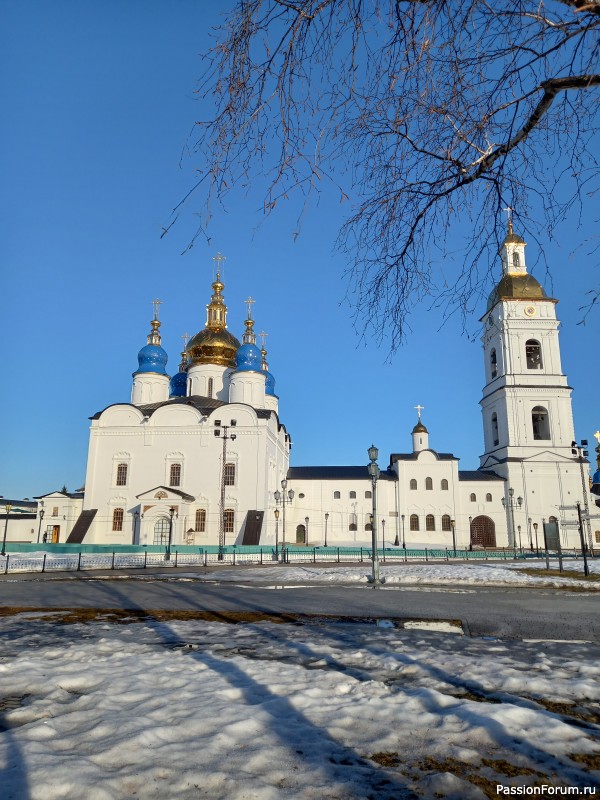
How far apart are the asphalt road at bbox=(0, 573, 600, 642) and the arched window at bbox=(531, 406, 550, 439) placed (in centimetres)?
3985

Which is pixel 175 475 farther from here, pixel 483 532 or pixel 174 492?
pixel 483 532

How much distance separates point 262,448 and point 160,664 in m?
37.3

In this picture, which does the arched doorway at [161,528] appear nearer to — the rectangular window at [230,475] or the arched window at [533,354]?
the rectangular window at [230,475]

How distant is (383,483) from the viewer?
51562 millimetres

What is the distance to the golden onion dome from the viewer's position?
50.0 meters

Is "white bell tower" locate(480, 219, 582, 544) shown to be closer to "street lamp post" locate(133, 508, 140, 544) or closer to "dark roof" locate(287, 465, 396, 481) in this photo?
"dark roof" locate(287, 465, 396, 481)

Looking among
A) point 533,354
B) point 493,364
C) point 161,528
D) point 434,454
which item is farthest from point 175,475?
point 533,354

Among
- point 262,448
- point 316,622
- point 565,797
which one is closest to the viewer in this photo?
point 565,797

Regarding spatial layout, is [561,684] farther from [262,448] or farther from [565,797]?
[262,448]

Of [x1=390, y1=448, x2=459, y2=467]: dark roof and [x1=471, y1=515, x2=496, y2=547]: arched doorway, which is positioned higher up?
[x1=390, y1=448, x2=459, y2=467]: dark roof

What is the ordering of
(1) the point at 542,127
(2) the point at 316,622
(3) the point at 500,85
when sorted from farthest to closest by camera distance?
(2) the point at 316,622, (1) the point at 542,127, (3) the point at 500,85

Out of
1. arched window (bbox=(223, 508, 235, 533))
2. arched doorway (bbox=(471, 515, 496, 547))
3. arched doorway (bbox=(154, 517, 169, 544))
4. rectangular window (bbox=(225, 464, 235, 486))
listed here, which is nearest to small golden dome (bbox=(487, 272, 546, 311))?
arched doorway (bbox=(471, 515, 496, 547))

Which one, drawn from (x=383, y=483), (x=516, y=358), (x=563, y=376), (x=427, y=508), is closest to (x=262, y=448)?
(x=383, y=483)

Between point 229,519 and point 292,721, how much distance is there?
126ft
